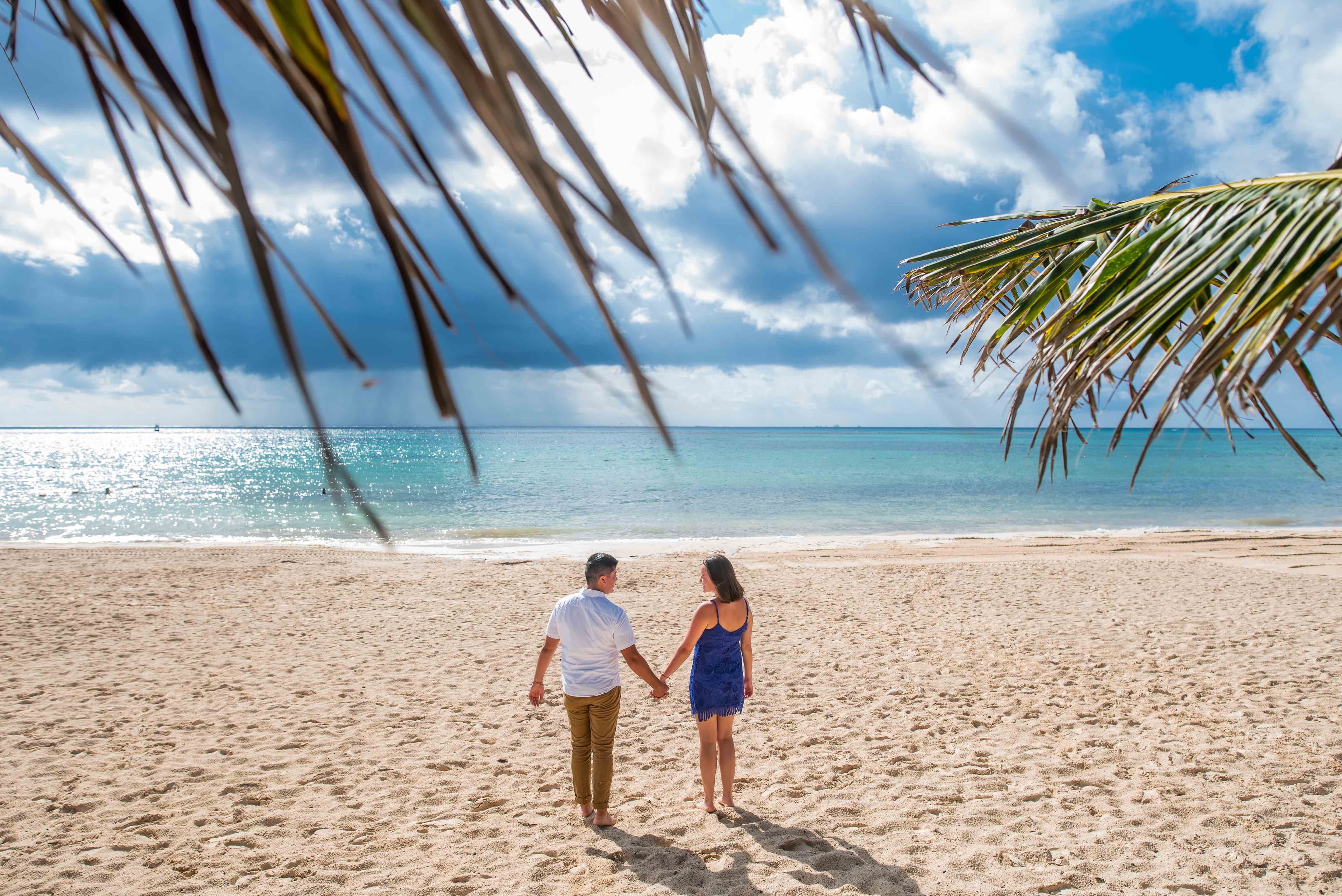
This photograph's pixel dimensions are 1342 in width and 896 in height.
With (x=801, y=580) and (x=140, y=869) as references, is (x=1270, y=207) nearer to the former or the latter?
(x=140, y=869)

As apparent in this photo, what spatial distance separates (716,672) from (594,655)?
2.54 ft

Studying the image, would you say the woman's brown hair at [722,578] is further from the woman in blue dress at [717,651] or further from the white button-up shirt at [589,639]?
the white button-up shirt at [589,639]

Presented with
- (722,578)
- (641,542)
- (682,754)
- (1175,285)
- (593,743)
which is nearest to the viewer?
(1175,285)

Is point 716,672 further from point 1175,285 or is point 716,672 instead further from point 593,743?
point 1175,285

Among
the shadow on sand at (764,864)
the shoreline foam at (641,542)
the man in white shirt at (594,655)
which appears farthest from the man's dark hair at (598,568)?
the shoreline foam at (641,542)

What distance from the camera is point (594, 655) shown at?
14.9 ft

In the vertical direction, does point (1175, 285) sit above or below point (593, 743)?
above

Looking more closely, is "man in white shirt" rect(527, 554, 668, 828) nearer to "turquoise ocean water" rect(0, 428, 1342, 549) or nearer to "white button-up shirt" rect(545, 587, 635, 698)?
"white button-up shirt" rect(545, 587, 635, 698)

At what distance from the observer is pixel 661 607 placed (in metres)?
12.1

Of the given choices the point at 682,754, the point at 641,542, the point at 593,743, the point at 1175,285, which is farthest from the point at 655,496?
the point at 1175,285

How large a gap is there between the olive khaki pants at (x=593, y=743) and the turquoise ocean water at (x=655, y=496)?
1746 millimetres

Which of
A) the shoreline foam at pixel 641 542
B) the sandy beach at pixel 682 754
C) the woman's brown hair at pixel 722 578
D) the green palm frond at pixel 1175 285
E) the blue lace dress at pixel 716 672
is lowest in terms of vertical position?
the shoreline foam at pixel 641 542

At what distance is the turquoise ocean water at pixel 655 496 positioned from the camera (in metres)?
24.5

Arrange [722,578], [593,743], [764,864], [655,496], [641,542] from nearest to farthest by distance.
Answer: [764,864]
[722,578]
[593,743]
[641,542]
[655,496]
